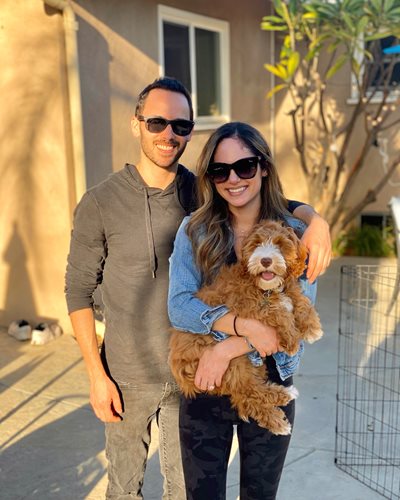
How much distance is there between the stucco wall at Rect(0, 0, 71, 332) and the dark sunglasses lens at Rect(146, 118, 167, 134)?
374 cm

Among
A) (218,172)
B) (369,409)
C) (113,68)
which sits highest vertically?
(113,68)

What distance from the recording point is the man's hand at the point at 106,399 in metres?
2.35

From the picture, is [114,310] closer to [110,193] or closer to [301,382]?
[110,193]

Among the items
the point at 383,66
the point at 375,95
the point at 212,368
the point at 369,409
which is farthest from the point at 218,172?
the point at 375,95

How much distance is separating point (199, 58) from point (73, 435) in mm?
5872

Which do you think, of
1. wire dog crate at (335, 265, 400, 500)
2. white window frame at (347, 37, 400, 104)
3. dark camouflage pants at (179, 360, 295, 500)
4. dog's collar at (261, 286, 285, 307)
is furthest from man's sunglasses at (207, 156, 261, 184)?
white window frame at (347, 37, 400, 104)

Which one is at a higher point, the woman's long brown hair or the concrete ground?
the woman's long brown hair

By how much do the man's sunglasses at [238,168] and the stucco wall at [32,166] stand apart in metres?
4.12

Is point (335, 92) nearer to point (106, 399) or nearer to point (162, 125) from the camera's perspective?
point (162, 125)

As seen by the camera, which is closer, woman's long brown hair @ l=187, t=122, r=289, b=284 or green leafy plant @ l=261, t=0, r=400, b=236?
woman's long brown hair @ l=187, t=122, r=289, b=284

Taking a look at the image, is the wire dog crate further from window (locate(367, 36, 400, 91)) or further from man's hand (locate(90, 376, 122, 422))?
window (locate(367, 36, 400, 91))

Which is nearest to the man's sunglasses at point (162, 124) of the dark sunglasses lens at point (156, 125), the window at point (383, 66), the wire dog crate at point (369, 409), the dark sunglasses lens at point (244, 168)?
the dark sunglasses lens at point (156, 125)

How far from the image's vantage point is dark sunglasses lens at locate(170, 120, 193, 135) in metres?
2.35

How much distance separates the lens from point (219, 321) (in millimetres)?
1996
